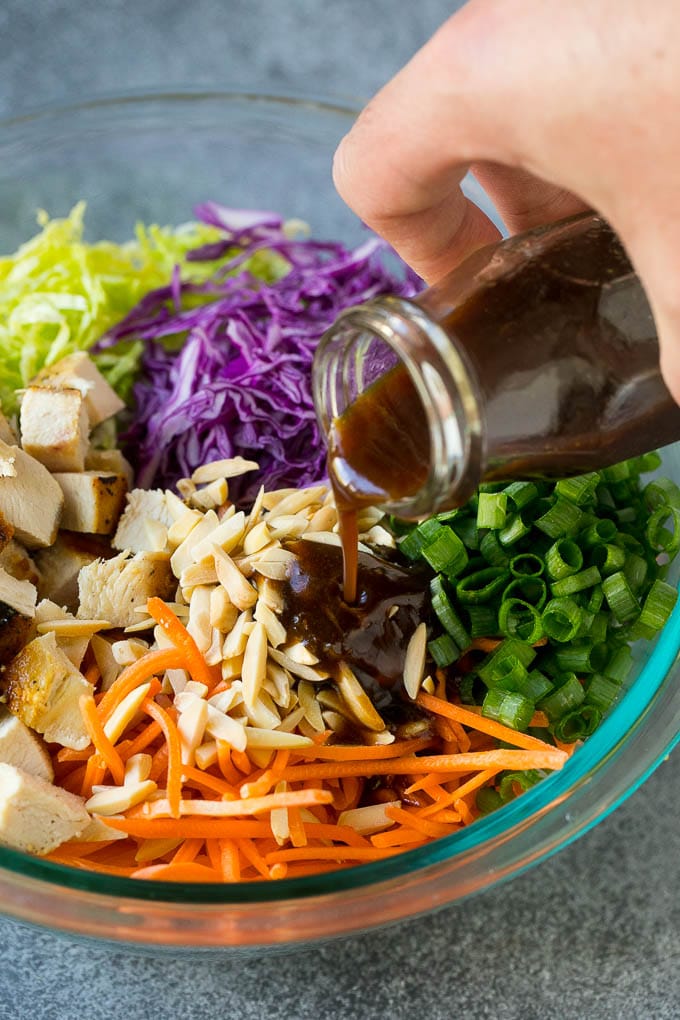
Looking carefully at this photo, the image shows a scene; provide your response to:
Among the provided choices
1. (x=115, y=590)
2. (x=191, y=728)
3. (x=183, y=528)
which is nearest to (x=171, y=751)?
(x=191, y=728)

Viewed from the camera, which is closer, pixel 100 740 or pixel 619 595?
pixel 100 740

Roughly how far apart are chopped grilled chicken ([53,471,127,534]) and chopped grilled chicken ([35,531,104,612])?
37 mm

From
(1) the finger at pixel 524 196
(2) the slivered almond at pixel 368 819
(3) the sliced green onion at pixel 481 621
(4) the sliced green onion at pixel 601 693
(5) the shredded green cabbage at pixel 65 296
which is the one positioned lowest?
(2) the slivered almond at pixel 368 819

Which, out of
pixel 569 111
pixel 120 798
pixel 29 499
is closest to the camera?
pixel 569 111

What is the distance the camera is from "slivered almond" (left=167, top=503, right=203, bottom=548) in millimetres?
2097

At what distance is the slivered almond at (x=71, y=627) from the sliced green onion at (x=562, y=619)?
84cm

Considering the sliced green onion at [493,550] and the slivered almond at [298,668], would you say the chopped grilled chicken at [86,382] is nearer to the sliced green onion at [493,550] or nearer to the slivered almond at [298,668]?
the slivered almond at [298,668]

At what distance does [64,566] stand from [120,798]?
22.9 inches

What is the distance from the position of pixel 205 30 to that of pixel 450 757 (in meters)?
2.58

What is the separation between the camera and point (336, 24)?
345 centimetres

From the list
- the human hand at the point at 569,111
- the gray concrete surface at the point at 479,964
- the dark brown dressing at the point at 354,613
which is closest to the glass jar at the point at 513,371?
the human hand at the point at 569,111

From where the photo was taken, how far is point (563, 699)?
6.34 feet

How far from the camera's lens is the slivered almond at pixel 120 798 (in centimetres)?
175

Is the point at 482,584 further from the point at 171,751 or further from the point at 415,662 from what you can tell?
the point at 171,751
